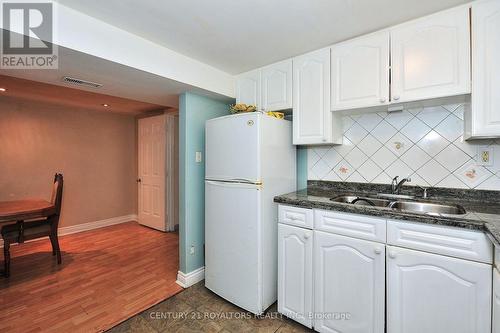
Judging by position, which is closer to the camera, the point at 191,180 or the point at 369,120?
the point at 369,120

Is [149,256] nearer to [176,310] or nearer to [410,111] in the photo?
[176,310]

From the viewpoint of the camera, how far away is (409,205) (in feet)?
5.50

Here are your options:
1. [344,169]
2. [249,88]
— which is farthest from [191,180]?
[344,169]

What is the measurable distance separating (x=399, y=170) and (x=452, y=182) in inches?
13.1

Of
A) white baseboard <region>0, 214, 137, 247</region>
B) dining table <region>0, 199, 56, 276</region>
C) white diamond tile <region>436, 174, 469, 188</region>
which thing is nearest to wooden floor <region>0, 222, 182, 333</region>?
white baseboard <region>0, 214, 137, 247</region>

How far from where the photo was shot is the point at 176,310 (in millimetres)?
1896

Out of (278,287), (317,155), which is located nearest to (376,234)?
(278,287)

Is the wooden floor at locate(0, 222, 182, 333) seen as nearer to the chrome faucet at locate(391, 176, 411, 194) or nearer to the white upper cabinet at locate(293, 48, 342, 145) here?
the white upper cabinet at locate(293, 48, 342, 145)

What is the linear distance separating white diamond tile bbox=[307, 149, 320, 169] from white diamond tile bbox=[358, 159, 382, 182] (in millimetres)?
413

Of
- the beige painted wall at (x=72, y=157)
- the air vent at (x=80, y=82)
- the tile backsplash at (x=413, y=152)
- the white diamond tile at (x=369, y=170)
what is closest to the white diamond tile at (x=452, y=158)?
the tile backsplash at (x=413, y=152)

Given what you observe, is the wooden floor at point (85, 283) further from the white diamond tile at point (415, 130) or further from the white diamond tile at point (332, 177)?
the white diamond tile at point (415, 130)

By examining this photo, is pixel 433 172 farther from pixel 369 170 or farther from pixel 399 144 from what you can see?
pixel 369 170

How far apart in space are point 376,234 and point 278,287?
86 cm

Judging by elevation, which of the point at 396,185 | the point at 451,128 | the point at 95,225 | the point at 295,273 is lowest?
the point at 95,225
